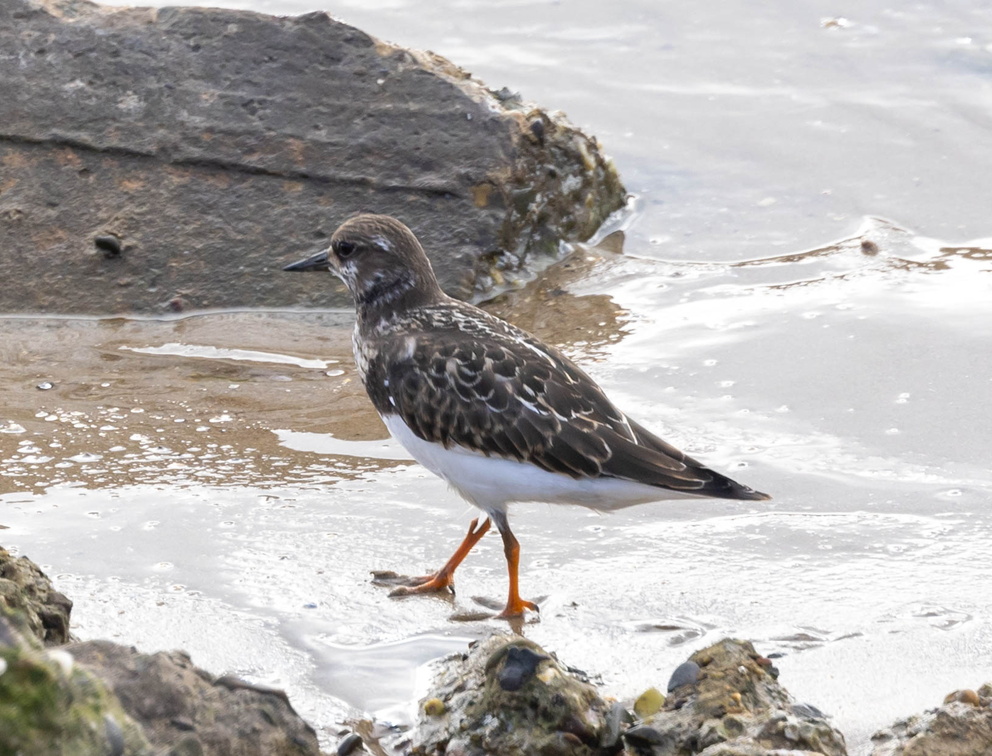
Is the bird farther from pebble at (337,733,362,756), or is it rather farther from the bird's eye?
pebble at (337,733,362,756)

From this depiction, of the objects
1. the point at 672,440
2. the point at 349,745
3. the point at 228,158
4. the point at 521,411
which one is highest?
the point at 228,158

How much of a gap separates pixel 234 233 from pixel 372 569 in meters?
2.78

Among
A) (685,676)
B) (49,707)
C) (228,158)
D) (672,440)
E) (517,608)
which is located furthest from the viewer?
(228,158)

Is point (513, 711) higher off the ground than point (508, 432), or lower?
lower

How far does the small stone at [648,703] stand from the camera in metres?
3.28

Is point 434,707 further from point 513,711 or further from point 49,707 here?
point 49,707

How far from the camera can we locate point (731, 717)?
3037mm

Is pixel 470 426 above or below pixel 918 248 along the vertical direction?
below

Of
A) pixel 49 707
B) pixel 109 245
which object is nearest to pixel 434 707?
pixel 49 707

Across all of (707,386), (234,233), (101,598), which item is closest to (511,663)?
(101,598)

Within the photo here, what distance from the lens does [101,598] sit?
155 inches

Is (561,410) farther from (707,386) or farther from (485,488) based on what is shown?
(707,386)

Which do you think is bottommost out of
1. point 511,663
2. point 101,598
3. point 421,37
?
point 101,598

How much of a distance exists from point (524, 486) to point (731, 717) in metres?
1.33
